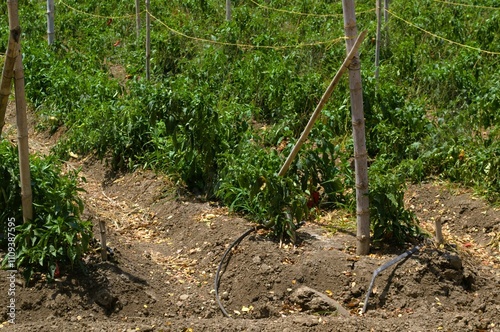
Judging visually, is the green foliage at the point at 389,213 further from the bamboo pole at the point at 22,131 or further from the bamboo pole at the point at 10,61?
the bamboo pole at the point at 10,61

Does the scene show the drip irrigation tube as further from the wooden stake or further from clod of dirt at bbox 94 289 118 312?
the wooden stake

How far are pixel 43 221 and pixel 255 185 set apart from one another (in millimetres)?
1637

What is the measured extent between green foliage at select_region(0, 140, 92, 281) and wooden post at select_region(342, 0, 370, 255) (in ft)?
6.34

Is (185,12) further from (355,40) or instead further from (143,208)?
(355,40)

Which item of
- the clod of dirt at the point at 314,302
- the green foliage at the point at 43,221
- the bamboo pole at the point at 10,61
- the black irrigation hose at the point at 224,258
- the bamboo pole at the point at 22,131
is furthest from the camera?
the black irrigation hose at the point at 224,258

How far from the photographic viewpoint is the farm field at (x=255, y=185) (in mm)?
5508

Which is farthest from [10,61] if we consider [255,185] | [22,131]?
[255,185]

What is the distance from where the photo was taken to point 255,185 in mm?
6316

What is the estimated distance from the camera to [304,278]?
5.83 meters

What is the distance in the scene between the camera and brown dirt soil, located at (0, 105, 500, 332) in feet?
17.1

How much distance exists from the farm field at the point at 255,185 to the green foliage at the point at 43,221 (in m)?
0.01

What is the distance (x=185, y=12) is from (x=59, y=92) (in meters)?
3.79

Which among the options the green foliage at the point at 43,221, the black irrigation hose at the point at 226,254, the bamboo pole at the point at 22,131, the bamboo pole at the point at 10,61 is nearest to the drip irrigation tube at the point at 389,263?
the black irrigation hose at the point at 226,254

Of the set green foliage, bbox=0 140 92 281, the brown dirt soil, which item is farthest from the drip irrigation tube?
green foliage, bbox=0 140 92 281
